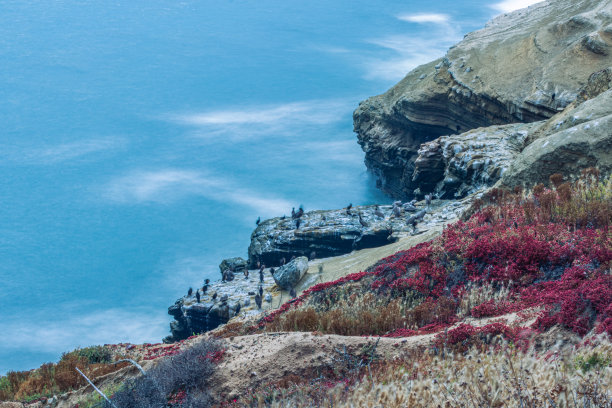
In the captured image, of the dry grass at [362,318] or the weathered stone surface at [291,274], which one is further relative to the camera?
the weathered stone surface at [291,274]

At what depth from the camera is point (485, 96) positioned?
142 ft

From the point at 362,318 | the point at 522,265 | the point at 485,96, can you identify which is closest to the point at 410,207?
the point at 485,96

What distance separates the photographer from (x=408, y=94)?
51281 millimetres

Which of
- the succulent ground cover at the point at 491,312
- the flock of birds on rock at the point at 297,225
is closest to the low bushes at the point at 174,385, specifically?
the succulent ground cover at the point at 491,312

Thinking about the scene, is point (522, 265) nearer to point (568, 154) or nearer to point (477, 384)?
point (477, 384)

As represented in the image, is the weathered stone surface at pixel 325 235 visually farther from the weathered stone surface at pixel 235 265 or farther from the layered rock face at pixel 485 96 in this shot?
the layered rock face at pixel 485 96

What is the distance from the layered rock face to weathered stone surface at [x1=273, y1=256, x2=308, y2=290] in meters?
11.6

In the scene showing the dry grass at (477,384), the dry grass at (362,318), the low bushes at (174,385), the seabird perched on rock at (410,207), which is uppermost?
the seabird perched on rock at (410,207)

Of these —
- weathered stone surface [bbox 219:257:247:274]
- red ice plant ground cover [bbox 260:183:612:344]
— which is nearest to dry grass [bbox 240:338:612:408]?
red ice plant ground cover [bbox 260:183:612:344]

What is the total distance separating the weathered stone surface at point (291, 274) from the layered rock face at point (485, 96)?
11.6 metres

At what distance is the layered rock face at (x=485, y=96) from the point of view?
3616cm

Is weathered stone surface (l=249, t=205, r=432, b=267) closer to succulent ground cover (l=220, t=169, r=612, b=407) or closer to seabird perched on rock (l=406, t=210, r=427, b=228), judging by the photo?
seabird perched on rock (l=406, t=210, r=427, b=228)

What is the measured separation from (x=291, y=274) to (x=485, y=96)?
22938 millimetres

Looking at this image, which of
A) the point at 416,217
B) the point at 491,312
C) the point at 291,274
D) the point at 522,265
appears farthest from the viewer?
the point at 416,217
